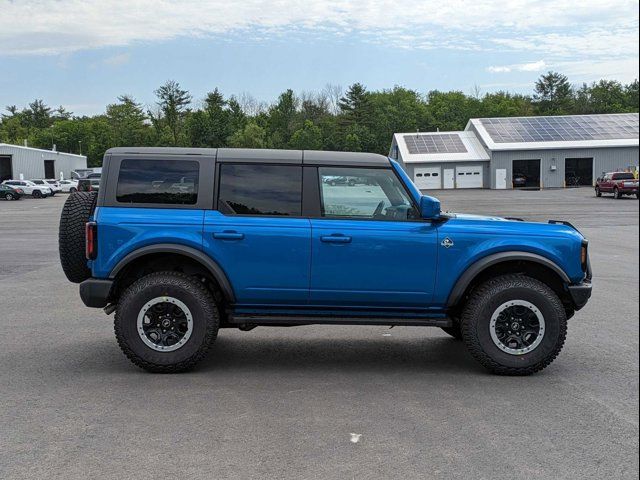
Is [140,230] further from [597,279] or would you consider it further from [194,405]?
[597,279]

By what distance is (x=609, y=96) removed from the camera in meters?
98.4

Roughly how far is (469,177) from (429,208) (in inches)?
2296

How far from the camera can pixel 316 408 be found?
5070mm

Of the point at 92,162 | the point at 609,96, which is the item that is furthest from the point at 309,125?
the point at 609,96

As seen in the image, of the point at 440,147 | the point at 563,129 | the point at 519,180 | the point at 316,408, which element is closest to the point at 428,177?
the point at 440,147

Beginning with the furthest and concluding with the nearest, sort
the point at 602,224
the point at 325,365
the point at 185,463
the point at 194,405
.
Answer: the point at 602,224
the point at 325,365
the point at 194,405
the point at 185,463

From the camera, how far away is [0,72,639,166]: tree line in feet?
283

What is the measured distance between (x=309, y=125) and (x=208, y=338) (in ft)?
319

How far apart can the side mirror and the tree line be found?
75100 mm

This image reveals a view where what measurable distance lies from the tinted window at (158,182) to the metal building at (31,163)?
2725 inches

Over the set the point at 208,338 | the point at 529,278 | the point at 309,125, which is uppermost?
the point at 309,125

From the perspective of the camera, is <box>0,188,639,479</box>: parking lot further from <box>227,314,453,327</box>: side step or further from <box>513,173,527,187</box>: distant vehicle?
<box>513,173,527,187</box>: distant vehicle

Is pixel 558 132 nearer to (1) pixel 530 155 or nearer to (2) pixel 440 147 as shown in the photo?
(1) pixel 530 155

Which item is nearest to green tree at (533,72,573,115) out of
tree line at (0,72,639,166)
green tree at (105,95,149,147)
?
tree line at (0,72,639,166)
